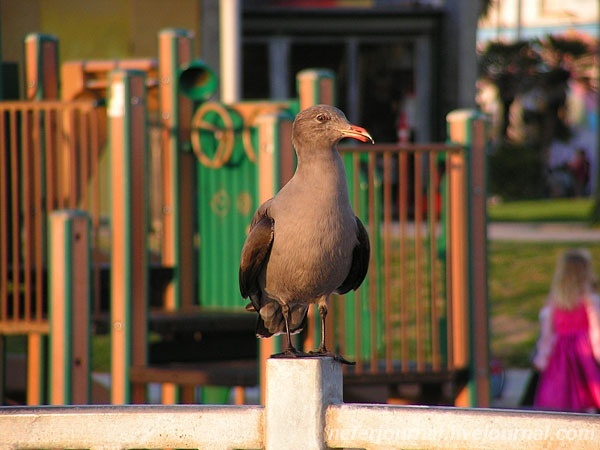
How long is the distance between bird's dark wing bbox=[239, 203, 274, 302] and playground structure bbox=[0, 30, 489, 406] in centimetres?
287

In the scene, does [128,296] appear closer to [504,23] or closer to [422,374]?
[422,374]

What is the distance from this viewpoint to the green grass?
70.1ft

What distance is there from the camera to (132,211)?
684cm

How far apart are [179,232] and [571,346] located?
9.44 feet

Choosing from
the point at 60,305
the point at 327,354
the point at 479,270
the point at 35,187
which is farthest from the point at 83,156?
the point at 327,354

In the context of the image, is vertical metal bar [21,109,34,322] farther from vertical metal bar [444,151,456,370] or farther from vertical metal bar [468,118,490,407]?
vertical metal bar [468,118,490,407]

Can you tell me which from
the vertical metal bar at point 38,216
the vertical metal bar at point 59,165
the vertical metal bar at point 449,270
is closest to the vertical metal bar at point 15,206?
the vertical metal bar at point 38,216

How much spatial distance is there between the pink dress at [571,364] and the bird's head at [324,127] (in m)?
5.66

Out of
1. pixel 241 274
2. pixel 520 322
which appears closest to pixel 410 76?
pixel 520 322

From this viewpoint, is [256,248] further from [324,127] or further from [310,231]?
[324,127]

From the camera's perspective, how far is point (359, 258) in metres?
3.58

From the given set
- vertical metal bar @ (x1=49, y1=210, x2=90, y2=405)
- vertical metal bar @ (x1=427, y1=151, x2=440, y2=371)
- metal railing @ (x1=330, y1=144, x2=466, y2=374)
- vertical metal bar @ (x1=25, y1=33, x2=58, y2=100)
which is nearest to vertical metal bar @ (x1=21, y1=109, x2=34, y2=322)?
vertical metal bar @ (x1=49, y1=210, x2=90, y2=405)

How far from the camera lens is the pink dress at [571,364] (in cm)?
864

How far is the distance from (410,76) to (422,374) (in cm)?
1497
